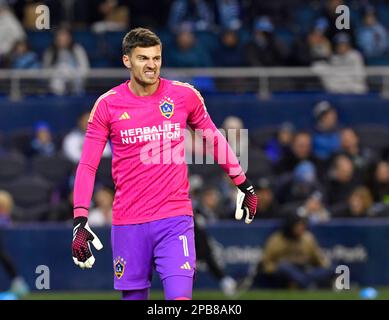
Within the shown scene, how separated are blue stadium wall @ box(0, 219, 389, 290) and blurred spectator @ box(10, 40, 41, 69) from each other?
3.17 metres

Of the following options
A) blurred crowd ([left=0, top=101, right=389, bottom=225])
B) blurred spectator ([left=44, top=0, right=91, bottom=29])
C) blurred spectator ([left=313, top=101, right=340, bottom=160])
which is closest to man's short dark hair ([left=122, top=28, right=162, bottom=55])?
blurred crowd ([left=0, top=101, right=389, bottom=225])

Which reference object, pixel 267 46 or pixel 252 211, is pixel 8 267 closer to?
pixel 267 46

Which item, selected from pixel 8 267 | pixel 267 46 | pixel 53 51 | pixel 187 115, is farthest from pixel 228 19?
pixel 187 115

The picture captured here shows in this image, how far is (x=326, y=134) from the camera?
59.0 ft

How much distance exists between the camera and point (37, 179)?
1705 cm

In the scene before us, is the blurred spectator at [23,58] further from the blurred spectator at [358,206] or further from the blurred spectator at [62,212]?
the blurred spectator at [358,206]

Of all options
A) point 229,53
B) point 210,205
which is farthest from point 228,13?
point 210,205

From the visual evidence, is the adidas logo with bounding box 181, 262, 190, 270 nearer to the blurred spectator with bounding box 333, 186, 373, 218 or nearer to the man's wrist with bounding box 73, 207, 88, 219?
the man's wrist with bounding box 73, 207, 88, 219

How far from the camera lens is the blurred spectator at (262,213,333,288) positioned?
15969 mm

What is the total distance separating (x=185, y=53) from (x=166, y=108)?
9823 mm

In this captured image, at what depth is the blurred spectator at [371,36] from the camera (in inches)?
751

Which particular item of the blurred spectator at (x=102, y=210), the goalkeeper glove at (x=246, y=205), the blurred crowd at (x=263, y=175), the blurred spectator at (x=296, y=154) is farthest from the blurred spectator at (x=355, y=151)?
the goalkeeper glove at (x=246, y=205)

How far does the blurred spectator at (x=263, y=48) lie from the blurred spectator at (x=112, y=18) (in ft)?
6.21

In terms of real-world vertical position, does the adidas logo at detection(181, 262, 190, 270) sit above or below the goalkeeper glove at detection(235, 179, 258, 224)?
below
